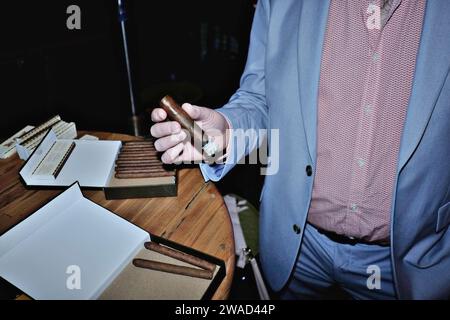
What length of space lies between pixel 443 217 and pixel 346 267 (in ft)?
→ 1.57

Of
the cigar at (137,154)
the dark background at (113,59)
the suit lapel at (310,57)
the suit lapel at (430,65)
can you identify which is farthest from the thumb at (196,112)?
the dark background at (113,59)

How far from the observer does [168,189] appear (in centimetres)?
156

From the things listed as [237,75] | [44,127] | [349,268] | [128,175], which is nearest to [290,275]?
[349,268]

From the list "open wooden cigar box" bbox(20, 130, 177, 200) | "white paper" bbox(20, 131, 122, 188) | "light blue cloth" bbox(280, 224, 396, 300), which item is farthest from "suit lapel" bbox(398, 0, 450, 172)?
"white paper" bbox(20, 131, 122, 188)

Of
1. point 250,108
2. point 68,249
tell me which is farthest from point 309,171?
point 68,249

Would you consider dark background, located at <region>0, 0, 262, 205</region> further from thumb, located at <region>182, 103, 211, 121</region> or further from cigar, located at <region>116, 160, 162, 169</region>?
thumb, located at <region>182, 103, 211, 121</region>

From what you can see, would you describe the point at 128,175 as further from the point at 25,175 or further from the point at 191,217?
the point at 25,175

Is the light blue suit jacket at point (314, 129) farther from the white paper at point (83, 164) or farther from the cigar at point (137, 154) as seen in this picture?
the white paper at point (83, 164)

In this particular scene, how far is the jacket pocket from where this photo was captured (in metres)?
1.32

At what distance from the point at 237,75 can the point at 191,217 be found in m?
4.19

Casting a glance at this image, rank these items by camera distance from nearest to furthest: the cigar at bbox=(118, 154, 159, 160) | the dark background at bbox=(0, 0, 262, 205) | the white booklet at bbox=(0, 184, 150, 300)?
the white booklet at bbox=(0, 184, 150, 300) < the cigar at bbox=(118, 154, 159, 160) < the dark background at bbox=(0, 0, 262, 205)

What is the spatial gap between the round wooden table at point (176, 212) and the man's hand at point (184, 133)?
291 mm

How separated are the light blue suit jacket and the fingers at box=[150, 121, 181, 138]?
1.08 ft

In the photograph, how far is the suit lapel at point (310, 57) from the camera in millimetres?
1293
